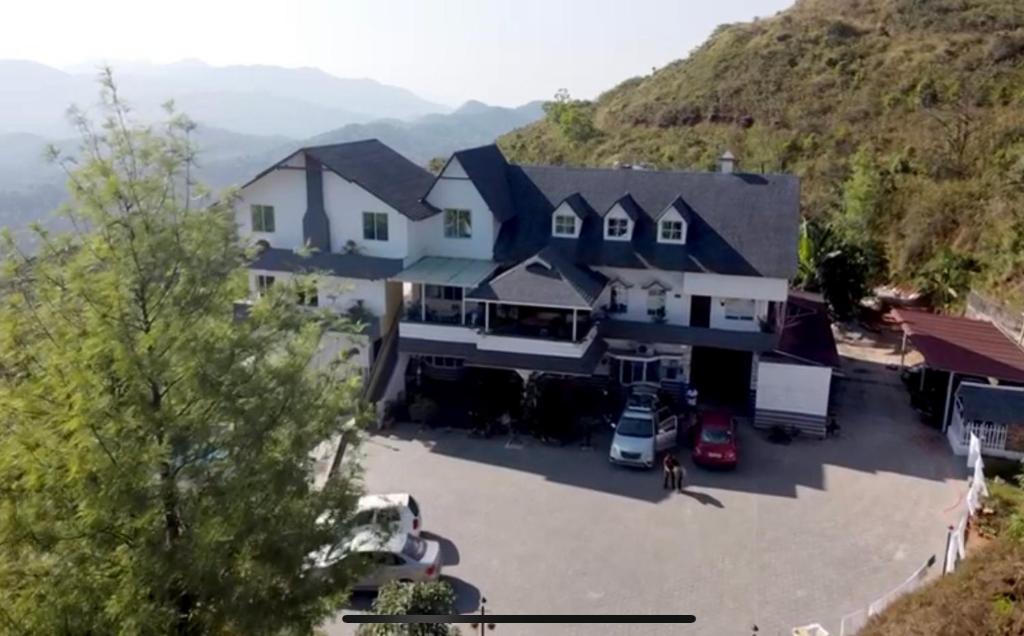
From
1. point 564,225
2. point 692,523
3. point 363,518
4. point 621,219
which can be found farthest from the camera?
point 564,225

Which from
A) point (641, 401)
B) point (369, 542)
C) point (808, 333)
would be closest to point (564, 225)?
point (641, 401)

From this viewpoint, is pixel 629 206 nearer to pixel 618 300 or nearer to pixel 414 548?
pixel 618 300

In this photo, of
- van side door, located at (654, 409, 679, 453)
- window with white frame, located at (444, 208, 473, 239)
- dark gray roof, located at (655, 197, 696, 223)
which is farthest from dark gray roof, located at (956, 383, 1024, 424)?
window with white frame, located at (444, 208, 473, 239)

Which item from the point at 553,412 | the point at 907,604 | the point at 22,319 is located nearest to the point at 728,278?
the point at 553,412

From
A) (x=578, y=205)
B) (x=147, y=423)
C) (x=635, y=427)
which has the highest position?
(x=578, y=205)

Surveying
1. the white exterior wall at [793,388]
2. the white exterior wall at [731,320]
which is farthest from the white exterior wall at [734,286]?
the white exterior wall at [793,388]

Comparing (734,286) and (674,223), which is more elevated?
(674,223)

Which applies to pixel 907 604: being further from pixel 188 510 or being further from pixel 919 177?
pixel 919 177
